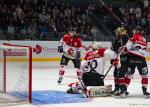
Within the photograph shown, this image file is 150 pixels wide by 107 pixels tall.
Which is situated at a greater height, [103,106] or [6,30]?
[6,30]

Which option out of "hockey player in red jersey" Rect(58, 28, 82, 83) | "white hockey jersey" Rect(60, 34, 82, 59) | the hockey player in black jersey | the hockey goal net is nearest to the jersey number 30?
the hockey player in black jersey

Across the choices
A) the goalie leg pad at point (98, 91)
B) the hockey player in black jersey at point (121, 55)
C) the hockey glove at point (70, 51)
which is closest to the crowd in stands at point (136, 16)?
the hockey glove at point (70, 51)

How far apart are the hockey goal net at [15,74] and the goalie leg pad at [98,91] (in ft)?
4.04

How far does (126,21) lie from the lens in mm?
20422

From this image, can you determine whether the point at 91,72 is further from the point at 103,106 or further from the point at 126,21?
the point at 126,21

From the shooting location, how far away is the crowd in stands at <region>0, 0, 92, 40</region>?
55.2ft

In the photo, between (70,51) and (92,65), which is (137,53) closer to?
(92,65)

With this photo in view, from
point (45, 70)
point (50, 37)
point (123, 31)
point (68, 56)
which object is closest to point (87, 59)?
point (123, 31)

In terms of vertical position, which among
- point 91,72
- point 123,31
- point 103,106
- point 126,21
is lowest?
point 103,106

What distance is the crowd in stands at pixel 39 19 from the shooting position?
16812 mm

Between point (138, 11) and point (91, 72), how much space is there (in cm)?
1213

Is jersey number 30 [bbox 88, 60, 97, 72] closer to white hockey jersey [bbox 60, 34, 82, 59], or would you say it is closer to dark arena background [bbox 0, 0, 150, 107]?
dark arena background [bbox 0, 0, 150, 107]

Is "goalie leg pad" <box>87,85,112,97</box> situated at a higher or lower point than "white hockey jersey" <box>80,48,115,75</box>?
lower

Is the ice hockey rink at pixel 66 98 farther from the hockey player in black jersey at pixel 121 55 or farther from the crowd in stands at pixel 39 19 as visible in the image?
the crowd in stands at pixel 39 19
